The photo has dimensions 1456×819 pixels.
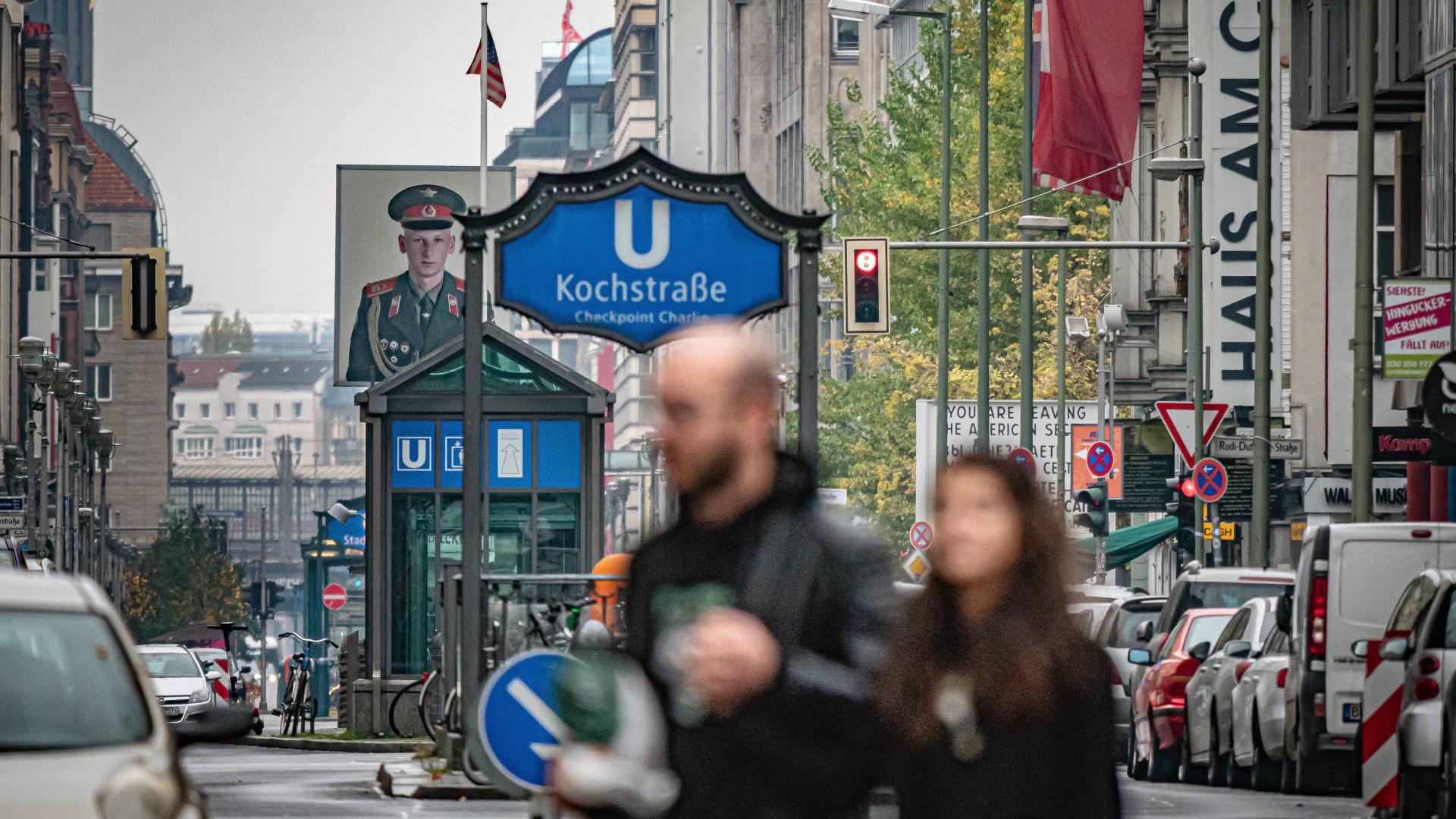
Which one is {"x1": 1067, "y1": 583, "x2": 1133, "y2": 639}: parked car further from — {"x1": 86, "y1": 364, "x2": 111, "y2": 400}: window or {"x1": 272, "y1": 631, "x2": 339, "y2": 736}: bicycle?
{"x1": 86, "y1": 364, "x2": 111, "y2": 400}: window

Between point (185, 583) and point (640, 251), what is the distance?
113417mm

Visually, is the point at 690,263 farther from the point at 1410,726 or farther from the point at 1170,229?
the point at 1170,229

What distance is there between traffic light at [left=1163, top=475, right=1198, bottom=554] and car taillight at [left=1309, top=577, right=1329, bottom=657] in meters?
18.9

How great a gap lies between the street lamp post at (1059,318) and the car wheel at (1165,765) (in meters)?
14.5

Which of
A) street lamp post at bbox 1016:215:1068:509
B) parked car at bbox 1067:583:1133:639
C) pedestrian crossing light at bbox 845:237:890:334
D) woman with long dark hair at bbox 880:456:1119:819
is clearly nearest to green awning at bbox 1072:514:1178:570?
street lamp post at bbox 1016:215:1068:509

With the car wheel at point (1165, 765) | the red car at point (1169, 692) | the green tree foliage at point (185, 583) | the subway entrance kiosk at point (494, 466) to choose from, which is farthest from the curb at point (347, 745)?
the green tree foliage at point (185, 583)

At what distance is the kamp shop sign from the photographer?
1641 centimetres

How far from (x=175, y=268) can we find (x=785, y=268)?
6282 inches

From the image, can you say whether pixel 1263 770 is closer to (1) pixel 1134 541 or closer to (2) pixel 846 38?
(1) pixel 1134 541

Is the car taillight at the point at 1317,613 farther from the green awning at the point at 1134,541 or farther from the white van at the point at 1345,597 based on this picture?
the green awning at the point at 1134,541

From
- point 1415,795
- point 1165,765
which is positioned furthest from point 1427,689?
point 1165,765

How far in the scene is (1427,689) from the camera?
1508 cm

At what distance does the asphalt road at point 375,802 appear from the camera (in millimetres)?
17891

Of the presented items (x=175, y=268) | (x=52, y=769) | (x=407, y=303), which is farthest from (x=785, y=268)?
(x=175, y=268)
